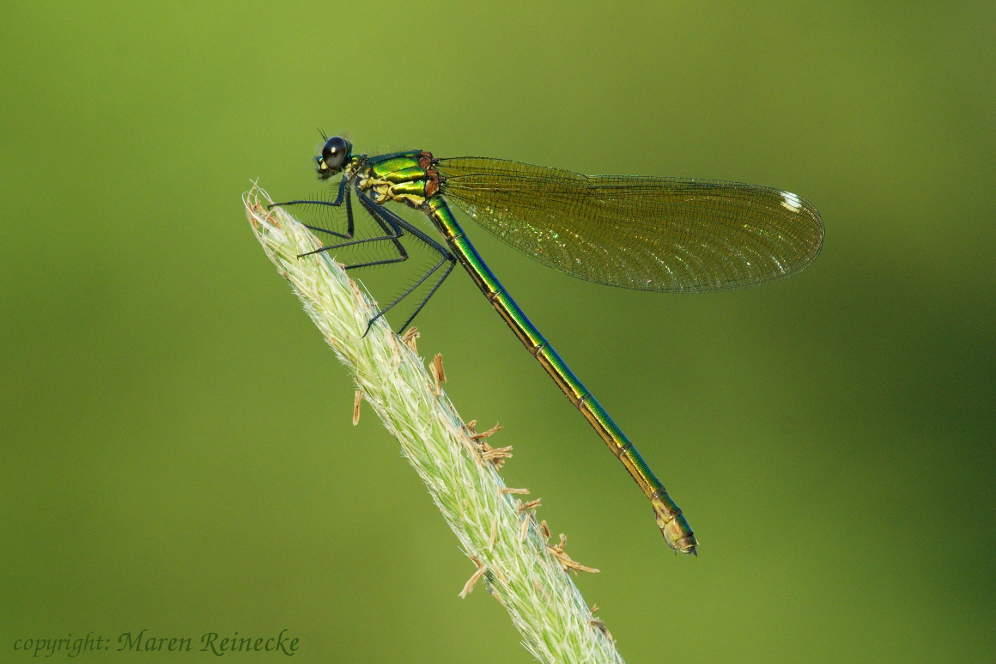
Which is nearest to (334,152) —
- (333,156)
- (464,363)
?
(333,156)

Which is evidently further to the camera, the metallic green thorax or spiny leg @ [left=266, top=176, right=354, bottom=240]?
the metallic green thorax

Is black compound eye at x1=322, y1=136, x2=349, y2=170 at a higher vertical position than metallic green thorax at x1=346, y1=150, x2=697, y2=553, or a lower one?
higher

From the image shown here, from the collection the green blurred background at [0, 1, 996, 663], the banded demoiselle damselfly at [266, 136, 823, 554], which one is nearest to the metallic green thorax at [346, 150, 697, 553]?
the banded demoiselle damselfly at [266, 136, 823, 554]

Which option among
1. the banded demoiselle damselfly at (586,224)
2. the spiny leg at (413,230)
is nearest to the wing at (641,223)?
the banded demoiselle damselfly at (586,224)

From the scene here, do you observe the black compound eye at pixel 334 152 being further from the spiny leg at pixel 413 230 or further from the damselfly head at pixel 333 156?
the spiny leg at pixel 413 230

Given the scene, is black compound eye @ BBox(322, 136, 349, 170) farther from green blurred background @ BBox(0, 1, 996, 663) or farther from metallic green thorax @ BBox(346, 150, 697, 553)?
green blurred background @ BBox(0, 1, 996, 663)

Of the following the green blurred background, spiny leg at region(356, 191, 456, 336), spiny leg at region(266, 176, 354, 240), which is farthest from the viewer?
the green blurred background

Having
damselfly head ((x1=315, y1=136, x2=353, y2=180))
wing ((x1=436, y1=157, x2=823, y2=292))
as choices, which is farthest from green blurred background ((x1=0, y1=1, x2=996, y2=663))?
wing ((x1=436, y1=157, x2=823, y2=292))

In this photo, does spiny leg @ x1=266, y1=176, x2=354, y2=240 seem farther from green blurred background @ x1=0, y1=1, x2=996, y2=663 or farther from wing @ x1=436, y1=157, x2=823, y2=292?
green blurred background @ x1=0, y1=1, x2=996, y2=663

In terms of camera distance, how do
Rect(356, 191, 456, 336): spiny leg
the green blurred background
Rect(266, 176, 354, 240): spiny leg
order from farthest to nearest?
the green blurred background → Rect(356, 191, 456, 336): spiny leg → Rect(266, 176, 354, 240): spiny leg

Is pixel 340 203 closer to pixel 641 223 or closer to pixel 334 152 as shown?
pixel 334 152
